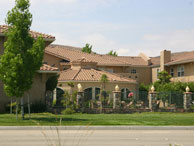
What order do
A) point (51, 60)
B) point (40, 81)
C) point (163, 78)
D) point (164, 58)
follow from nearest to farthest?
point (40, 81) < point (51, 60) < point (163, 78) < point (164, 58)

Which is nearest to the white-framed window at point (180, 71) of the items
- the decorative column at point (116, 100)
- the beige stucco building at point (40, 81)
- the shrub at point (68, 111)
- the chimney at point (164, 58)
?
the chimney at point (164, 58)

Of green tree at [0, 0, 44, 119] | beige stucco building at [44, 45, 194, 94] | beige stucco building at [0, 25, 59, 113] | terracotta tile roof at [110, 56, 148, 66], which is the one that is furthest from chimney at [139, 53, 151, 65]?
green tree at [0, 0, 44, 119]

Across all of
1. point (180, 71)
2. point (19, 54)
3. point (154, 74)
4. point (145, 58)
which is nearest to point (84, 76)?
point (180, 71)

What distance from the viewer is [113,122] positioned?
19.4 meters

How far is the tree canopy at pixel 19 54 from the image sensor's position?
19217 mm

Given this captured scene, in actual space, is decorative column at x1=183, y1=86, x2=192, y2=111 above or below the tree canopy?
below

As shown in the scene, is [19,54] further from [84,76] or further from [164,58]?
[164,58]

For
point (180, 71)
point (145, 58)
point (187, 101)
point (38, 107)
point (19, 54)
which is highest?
point (145, 58)

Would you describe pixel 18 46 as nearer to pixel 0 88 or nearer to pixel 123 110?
pixel 0 88

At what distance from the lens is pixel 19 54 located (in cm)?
1923

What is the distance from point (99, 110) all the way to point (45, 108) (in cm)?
448

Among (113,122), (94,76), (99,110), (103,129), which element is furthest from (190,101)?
(103,129)

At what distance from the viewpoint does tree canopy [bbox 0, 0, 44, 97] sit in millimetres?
19217

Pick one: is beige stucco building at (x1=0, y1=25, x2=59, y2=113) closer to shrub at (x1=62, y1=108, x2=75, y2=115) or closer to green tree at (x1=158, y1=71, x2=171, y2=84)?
shrub at (x1=62, y1=108, x2=75, y2=115)
